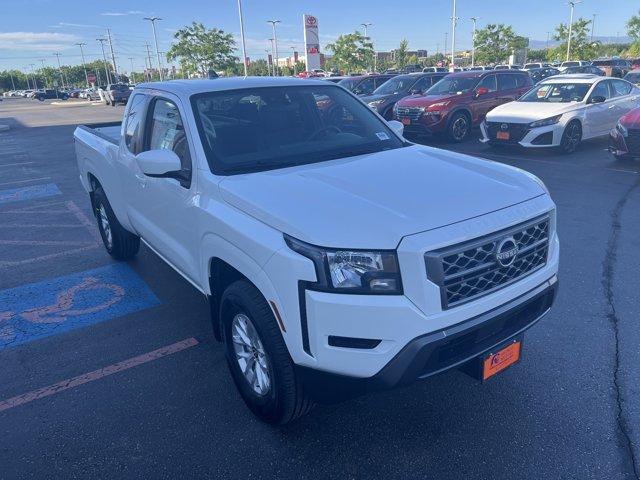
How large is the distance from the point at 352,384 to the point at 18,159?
53.7 ft

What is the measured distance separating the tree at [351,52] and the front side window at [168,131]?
55.9 meters

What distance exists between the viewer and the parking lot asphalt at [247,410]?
275 centimetres

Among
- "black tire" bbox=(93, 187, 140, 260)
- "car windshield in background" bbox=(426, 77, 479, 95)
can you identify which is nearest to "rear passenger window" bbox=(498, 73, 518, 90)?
"car windshield in background" bbox=(426, 77, 479, 95)

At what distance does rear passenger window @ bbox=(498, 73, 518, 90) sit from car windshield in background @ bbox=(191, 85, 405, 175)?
1146 centimetres

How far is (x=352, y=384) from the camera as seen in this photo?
2422 mm

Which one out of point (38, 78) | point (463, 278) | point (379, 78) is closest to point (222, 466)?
point (463, 278)

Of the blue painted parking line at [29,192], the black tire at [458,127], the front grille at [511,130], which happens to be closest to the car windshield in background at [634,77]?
the black tire at [458,127]

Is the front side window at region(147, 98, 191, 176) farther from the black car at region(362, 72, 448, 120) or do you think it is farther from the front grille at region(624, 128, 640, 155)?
the black car at region(362, 72, 448, 120)

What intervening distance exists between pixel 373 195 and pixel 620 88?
474 inches

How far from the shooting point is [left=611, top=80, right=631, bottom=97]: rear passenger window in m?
11.9

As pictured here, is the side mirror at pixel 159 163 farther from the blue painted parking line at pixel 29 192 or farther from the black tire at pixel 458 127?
the black tire at pixel 458 127

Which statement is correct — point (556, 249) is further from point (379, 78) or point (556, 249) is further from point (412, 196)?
point (379, 78)

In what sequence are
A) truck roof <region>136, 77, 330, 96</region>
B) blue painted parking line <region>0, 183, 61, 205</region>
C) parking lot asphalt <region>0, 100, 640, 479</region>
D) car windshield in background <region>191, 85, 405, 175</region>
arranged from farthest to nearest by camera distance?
blue painted parking line <region>0, 183, 61, 205</region> < truck roof <region>136, 77, 330, 96</region> < car windshield in background <region>191, 85, 405, 175</region> < parking lot asphalt <region>0, 100, 640, 479</region>

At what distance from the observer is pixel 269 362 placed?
271cm
